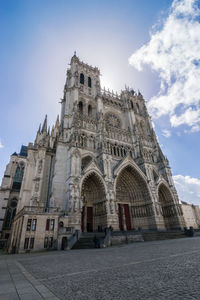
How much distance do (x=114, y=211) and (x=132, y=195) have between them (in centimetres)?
618

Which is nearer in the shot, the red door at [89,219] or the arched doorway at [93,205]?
the arched doorway at [93,205]

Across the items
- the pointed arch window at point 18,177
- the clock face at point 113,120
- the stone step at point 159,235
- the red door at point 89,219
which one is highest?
the clock face at point 113,120

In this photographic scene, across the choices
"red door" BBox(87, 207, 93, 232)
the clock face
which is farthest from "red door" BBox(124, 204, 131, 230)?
the clock face

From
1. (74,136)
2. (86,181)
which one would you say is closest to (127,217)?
(86,181)

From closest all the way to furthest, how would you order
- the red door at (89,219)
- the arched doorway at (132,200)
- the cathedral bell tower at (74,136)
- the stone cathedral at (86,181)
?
1. the stone cathedral at (86,181)
2. the cathedral bell tower at (74,136)
3. the red door at (89,219)
4. the arched doorway at (132,200)

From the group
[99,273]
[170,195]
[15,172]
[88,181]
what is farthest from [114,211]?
[15,172]

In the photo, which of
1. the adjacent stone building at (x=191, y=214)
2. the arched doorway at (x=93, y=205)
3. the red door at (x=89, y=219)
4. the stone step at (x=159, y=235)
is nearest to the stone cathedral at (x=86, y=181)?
the arched doorway at (x=93, y=205)

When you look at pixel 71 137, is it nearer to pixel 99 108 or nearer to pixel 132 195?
pixel 99 108

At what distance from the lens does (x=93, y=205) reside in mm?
19625

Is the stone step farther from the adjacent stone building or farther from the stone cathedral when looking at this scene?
the adjacent stone building

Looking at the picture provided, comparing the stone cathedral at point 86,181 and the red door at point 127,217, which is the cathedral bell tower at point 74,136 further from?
the red door at point 127,217

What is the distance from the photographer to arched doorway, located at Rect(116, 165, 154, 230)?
2120 centimetres

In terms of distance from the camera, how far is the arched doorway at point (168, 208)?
22595 mm

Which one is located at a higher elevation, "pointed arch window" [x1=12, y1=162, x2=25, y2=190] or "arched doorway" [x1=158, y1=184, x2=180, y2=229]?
"pointed arch window" [x1=12, y1=162, x2=25, y2=190]
